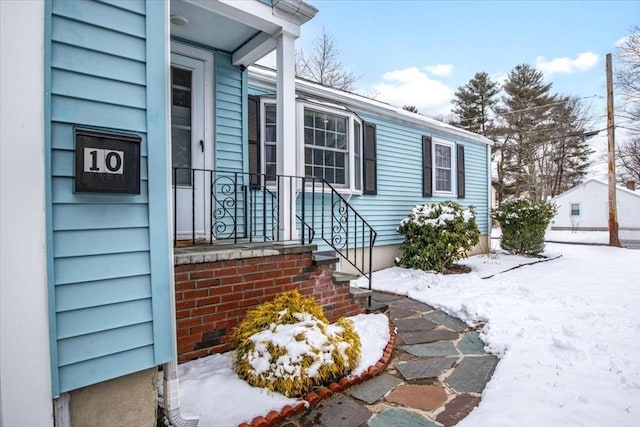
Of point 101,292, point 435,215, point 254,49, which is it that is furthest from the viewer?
point 435,215

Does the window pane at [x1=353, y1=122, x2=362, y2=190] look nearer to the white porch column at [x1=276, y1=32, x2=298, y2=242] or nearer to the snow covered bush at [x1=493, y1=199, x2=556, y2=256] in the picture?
the white porch column at [x1=276, y1=32, x2=298, y2=242]

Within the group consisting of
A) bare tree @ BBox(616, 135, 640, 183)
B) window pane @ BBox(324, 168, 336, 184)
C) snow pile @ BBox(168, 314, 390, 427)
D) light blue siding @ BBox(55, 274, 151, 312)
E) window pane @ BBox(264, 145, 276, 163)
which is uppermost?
bare tree @ BBox(616, 135, 640, 183)

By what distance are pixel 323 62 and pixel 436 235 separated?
12367mm

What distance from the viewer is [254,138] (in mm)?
Answer: 4438

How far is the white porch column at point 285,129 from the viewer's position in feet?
10.7

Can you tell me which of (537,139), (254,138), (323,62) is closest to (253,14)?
(254,138)

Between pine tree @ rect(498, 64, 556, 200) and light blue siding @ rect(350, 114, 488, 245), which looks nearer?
light blue siding @ rect(350, 114, 488, 245)

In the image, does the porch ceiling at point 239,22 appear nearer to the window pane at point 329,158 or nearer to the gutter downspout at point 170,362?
the gutter downspout at point 170,362

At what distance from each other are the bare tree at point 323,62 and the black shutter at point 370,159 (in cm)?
1038

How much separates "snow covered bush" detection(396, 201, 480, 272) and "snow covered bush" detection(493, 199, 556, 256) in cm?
334

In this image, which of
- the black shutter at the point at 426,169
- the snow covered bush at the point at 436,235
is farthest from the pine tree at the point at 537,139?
the snow covered bush at the point at 436,235

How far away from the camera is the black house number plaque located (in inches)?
61.7

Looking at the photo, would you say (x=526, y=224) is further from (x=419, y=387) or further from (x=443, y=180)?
(x=419, y=387)


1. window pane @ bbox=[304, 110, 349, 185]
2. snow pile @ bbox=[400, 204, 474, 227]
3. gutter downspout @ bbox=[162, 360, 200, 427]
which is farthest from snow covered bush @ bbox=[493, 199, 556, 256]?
gutter downspout @ bbox=[162, 360, 200, 427]
